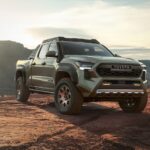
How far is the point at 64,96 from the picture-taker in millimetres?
11047

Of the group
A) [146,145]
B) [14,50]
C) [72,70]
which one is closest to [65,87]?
[72,70]

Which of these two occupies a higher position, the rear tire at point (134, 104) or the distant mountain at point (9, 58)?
the rear tire at point (134, 104)

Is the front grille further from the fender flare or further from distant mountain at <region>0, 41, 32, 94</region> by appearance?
distant mountain at <region>0, 41, 32, 94</region>

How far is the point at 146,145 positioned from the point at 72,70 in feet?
12.2

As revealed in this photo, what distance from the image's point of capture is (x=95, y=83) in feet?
33.8

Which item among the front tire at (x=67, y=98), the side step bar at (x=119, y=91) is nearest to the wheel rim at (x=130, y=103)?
the side step bar at (x=119, y=91)

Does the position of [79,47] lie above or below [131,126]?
above

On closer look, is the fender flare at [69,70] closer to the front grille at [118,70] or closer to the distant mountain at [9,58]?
the front grille at [118,70]

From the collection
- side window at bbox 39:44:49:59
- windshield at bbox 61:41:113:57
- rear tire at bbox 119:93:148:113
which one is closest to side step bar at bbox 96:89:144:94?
rear tire at bbox 119:93:148:113

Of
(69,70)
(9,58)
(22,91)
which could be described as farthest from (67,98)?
(9,58)

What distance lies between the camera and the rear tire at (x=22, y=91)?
1428 centimetres

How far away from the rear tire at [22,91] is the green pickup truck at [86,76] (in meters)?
1.38

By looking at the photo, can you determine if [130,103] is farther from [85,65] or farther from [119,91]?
[85,65]

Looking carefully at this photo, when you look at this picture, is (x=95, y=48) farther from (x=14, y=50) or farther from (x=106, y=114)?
(x=14, y=50)
